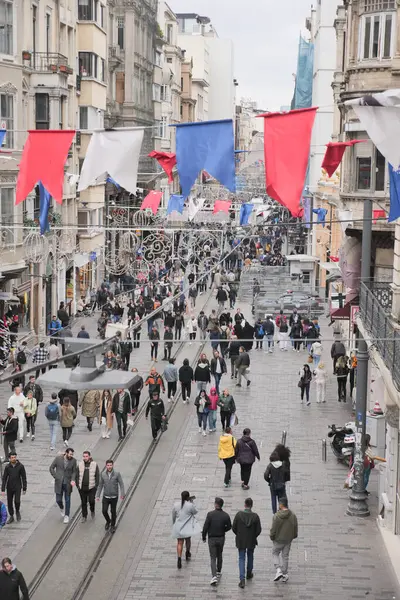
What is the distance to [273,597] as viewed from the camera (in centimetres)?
1544

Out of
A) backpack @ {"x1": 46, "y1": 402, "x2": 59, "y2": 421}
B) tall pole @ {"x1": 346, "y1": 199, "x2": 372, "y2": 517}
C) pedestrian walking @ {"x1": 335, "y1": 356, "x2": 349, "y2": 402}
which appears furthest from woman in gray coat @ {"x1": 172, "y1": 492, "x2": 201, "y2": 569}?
pedestrian walking @ {"x1": 335, "y1": 356, "x2": 349, "y2": 402}

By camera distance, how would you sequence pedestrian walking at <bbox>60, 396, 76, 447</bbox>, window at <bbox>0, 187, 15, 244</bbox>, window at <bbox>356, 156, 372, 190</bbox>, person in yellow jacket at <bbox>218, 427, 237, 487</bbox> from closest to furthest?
person in yellow jacket at <bbox>218, 427, 237, 487</bbox>
pedestrian walking at <bbox>60, 396, 76, 447</bbox>
window at <bbox>356, 156, 372, 190</bbox>
window at <bbox>0, 187, 15, 244</bbox>

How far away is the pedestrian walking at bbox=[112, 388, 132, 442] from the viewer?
2514cm

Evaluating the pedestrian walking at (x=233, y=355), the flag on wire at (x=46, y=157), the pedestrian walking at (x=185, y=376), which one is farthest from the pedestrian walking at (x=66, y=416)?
the pedestrian walking at (x=233, y=355)

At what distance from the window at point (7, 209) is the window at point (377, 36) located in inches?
501

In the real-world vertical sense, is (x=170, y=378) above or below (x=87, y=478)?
below

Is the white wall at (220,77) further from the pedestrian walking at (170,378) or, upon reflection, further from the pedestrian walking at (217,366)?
the pedestrian walking at (170,378)

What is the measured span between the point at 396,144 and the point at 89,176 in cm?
575

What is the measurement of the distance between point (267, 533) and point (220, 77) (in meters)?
152

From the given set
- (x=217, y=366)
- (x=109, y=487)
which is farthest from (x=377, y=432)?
(x=217, y=366)

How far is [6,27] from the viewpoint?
3556 cm

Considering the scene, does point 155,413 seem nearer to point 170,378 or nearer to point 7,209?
point 170,378

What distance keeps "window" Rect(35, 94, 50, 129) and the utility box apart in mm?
23902

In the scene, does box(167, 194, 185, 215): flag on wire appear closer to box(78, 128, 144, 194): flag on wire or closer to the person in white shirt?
the person in white shirt
